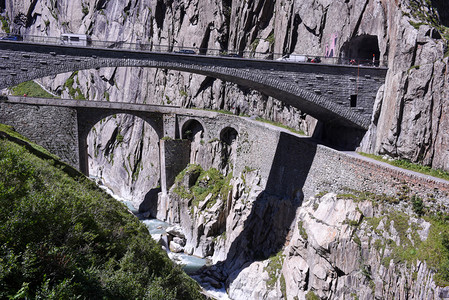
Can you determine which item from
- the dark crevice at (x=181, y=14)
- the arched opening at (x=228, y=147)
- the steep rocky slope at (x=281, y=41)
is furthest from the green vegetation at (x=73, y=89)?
the arched opening at (x=228, y=147)

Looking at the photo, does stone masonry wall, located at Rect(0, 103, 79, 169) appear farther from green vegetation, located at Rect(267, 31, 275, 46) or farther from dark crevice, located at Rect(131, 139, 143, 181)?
green vegetation, located at Rect(267, 31, 275, 46)

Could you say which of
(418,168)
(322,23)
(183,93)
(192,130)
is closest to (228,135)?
(192,130)

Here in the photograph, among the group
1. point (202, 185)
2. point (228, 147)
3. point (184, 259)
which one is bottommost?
point (184, 259)

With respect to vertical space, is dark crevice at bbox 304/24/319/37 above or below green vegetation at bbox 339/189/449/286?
above

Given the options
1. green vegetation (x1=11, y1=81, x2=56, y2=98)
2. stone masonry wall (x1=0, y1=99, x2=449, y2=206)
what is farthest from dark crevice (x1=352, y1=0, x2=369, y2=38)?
green vegetation (x1=11, y1=81, x2=56, y2=98)

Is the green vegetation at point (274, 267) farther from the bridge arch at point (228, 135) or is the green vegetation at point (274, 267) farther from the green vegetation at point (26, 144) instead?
the green vegetation at point (26, 144)

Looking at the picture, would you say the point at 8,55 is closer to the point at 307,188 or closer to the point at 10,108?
the point at 10,108

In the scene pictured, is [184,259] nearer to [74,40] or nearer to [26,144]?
[26,144]
